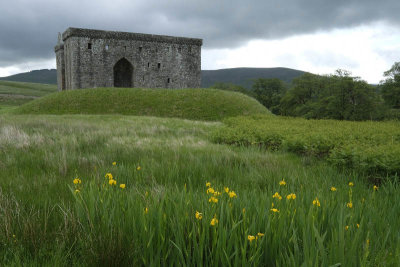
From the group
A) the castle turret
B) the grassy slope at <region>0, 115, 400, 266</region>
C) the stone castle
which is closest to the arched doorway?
the stone castle

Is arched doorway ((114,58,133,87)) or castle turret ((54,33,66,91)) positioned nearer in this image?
arched doorway ((114,58,133,87))

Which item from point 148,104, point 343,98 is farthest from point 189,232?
point 343,98

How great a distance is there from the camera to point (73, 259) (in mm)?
1931

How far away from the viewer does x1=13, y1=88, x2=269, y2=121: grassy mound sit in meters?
29.8

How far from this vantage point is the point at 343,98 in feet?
128

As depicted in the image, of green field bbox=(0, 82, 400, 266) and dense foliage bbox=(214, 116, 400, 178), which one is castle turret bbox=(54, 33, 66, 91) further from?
green field bbox=(0, 82, 400, 266)

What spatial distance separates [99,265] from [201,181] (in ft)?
8.20

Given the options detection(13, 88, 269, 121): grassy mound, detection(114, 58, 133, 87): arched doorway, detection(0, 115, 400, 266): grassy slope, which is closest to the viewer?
detection(0, 115, 400, 266): grassy slope

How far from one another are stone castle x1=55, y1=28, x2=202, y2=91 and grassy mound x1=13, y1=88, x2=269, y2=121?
332 inches

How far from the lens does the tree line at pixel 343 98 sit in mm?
37931

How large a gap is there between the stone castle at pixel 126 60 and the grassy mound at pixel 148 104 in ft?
27.7

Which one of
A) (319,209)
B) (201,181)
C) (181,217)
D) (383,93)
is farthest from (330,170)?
(383,93)

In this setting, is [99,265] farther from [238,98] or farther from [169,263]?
[238,98]

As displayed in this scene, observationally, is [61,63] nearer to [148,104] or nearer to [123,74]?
[123,74]
